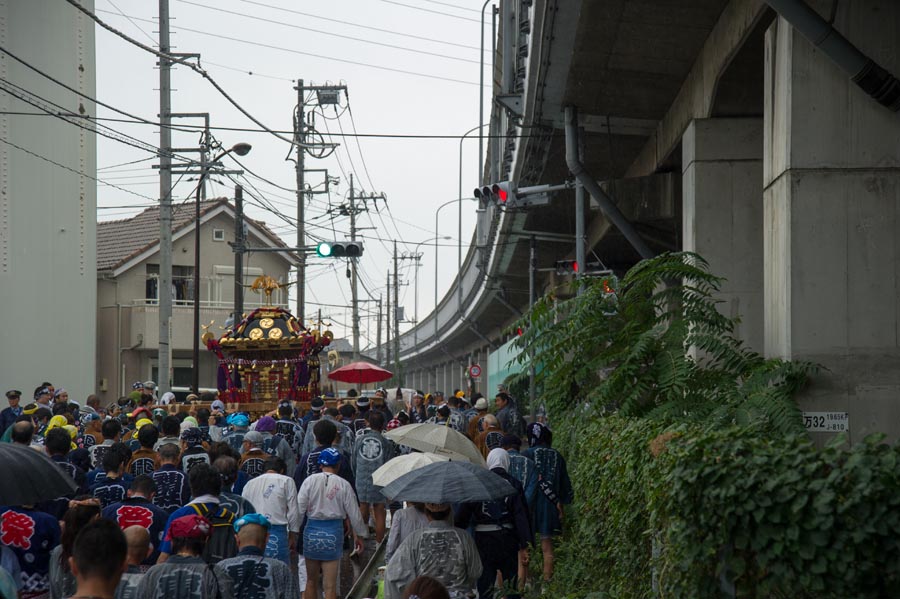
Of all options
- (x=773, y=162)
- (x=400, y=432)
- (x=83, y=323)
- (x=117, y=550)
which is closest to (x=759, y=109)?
(x=773, y=162)

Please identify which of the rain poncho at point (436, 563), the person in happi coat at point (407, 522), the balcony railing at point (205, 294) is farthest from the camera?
the balcony railing at point (205, 294)

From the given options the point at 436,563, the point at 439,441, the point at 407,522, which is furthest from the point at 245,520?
the point at 439,441

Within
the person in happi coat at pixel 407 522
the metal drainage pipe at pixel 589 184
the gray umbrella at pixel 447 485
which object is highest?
the metal drainage pipe at pixel 589 184

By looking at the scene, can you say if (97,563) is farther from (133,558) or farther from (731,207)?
(731,207)

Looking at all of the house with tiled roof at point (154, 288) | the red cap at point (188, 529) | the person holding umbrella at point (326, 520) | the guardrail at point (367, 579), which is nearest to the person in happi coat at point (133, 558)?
the red cap at point (188, 529)

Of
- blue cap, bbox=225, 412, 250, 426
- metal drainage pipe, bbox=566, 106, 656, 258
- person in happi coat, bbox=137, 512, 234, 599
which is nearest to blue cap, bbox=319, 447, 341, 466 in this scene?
person in happi coat, bbox=137, 512, 234, 599

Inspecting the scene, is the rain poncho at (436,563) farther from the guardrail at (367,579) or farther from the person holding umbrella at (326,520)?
the guardrail at (367,579)

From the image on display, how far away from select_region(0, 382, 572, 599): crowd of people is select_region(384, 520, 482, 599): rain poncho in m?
0.01

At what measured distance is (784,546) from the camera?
18.4ft

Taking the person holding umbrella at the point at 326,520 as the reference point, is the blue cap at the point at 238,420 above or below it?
above

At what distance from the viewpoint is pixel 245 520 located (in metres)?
7.39

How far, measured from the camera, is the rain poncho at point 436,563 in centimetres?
815

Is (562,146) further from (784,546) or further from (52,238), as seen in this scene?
(784,546)

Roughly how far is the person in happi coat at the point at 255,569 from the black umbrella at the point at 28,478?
1.24 meters
